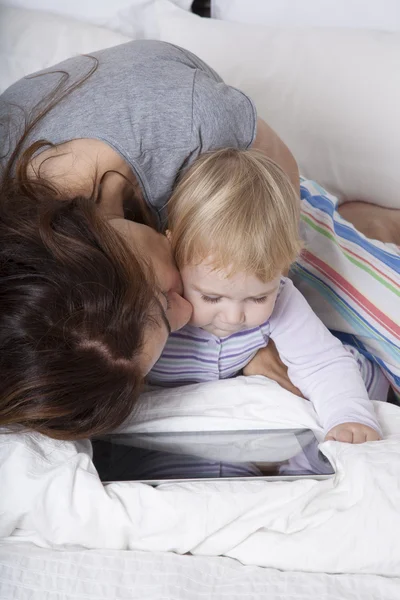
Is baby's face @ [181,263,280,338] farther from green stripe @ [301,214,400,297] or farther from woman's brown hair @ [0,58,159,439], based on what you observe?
green stripe @ [301,214,400,297]

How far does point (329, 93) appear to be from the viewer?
166 centimetres

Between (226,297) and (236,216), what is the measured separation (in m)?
0.12

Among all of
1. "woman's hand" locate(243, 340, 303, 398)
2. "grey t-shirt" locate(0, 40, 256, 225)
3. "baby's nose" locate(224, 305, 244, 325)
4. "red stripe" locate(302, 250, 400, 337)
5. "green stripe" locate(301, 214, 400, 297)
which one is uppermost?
"grey t-shirt" locate(0, 40, 256, 225)

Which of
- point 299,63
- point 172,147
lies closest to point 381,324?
point 172,147

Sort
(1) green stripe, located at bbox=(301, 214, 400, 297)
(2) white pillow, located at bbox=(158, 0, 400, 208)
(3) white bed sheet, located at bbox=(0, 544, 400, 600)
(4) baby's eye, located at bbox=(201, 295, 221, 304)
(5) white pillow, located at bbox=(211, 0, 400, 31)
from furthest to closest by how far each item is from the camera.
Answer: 1. (5) white pillow, located at bbox=(211, 0, 400, 31)
2. (2) white pillow, located at bbox=(158, 0, 400, 208)
3. (1) green stripe, located at bbox=(301, 214, 400, 297)
4. (4) baby's eye, located at bbox=(201, 295, 221, 304)
5. (3) white bed sheet, located at bbox=(0, 544, 400, 600)

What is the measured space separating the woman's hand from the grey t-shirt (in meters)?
0.32

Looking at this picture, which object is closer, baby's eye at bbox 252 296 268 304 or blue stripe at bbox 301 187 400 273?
baby's eye at bbox 252 296 268 304

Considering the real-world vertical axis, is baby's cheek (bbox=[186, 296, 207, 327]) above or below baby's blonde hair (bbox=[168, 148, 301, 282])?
below

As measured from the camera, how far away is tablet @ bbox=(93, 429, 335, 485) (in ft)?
3.34

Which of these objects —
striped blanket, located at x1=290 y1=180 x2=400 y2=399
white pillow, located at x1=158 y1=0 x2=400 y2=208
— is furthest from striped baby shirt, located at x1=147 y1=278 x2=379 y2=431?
white pillow, located at x1=158 y1=0 x2=400 y2=208

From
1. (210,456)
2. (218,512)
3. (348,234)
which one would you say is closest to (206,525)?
(218,512)

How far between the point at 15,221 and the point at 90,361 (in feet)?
0.73

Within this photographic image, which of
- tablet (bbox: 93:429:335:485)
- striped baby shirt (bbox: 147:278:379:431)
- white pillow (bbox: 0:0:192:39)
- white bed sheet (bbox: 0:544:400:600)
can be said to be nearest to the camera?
white bed sheet (bbox: 0:544:400:600)

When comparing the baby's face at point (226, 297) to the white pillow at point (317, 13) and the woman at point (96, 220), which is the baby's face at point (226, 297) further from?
the white pillow at point (317, 13)
